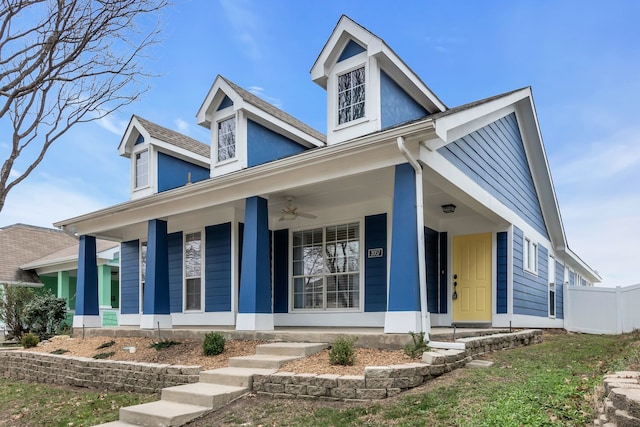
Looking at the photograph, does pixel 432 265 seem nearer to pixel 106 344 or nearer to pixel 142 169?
pixel 106 344

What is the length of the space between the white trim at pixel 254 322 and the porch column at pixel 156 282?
9.43 ft

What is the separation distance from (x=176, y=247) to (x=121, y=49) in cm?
688

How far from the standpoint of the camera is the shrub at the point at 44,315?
14.8m

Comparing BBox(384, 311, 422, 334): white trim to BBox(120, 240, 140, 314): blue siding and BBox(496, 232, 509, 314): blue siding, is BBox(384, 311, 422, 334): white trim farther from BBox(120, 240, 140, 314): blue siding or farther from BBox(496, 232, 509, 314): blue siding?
BBox(120, 240, 140, 314): blue siding

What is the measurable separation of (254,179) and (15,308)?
1076cm

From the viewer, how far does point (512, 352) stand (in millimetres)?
7930

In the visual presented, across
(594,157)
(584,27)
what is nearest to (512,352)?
(584,27)

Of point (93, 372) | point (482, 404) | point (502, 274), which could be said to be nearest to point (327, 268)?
point (502, 274)

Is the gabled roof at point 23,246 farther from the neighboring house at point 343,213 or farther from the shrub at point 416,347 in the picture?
the shrub at point 416,347

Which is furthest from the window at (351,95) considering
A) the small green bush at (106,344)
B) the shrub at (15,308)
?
the shrub at (15,308)

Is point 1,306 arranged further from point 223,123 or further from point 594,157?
point 594,157

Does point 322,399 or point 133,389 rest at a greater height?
point 322,399

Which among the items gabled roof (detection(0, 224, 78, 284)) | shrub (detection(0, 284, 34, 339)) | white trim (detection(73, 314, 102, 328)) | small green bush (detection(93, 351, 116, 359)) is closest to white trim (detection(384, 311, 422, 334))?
small green bush (detection(93, 351, 116, 359))

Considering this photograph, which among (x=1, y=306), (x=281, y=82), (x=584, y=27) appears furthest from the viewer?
(x=1, y=306)
